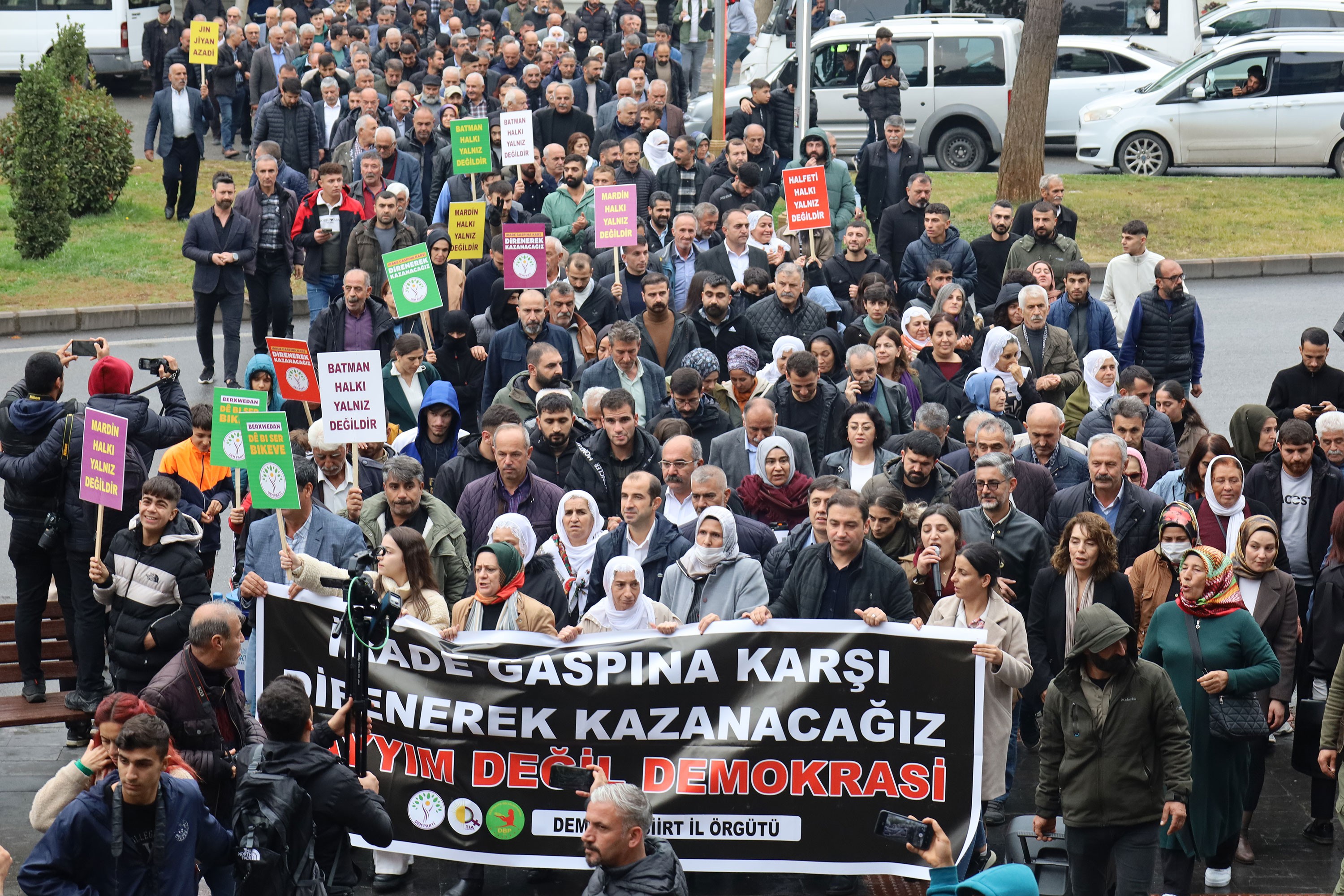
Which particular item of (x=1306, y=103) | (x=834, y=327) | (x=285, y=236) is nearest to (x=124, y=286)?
(x=285, y=236)

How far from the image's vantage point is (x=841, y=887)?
809cm

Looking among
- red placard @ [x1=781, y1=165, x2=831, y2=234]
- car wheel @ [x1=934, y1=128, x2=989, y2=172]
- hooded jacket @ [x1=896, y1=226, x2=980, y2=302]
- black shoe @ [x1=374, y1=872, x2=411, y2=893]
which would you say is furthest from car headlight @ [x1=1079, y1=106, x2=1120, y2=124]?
black shoe @ [x1=374, y1=872, x2=411, y2=893]

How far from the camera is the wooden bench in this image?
9.33 m

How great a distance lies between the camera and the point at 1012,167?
21250 mm

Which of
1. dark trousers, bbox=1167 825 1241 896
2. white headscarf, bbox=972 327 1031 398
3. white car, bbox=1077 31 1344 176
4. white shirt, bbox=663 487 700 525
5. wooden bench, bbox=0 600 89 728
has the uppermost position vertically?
white car, bbox=1077 31 1344 176

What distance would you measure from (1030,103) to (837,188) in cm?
554

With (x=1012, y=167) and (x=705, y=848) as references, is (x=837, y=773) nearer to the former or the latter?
(x=705, y=848)

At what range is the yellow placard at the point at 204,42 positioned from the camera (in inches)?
915

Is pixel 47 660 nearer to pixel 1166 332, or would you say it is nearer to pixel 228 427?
pixel 228 427

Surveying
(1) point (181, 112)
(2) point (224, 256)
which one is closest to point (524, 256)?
(2) point (224, 256)

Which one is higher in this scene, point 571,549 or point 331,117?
point 331,117

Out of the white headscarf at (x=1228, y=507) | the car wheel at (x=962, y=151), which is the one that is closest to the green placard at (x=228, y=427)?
the white headscarf at (x=1228, y=507)

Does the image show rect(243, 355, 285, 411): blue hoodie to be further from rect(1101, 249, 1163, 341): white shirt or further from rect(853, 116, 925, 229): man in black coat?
rect(853, 116, 925, 229): man in black coat

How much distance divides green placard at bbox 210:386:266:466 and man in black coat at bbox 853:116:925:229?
9.71m
